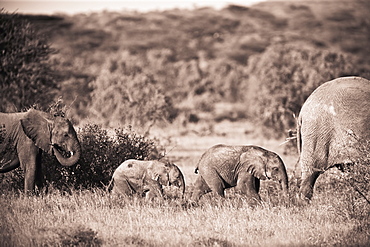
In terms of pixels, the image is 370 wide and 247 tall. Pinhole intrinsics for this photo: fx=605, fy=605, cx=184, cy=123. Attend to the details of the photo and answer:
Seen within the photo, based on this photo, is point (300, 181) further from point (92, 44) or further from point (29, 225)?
point (92, 44)

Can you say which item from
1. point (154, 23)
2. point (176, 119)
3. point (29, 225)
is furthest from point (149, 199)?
point (154, 23)

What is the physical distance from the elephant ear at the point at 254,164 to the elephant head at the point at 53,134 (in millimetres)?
2799

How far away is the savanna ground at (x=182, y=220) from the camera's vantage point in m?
8.08

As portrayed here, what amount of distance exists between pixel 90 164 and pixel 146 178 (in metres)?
1.98

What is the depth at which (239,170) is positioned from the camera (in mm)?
10211

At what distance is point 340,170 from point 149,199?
10.7ft

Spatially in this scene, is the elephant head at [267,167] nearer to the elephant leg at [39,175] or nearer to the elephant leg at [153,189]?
the elephant leg at [153,189]

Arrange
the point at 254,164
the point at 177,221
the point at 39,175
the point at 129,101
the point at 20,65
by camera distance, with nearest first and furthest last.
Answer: the point at 177,221 < the point at 254,164 < the point at 39,175 < the point at 20,65 < the point at 129,101

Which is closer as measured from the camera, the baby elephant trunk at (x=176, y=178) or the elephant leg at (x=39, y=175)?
the baby elephant trunk at (x=176, y=178)

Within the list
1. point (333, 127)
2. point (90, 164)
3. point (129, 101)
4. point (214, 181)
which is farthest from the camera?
point (129, 101)

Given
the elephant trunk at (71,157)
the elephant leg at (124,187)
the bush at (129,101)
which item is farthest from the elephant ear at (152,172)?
the bush at (129,101)

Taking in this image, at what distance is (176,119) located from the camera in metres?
27.7

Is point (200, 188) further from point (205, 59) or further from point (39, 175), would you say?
point (205, 59)

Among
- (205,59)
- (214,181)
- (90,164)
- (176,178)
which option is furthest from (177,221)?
(205,59)
